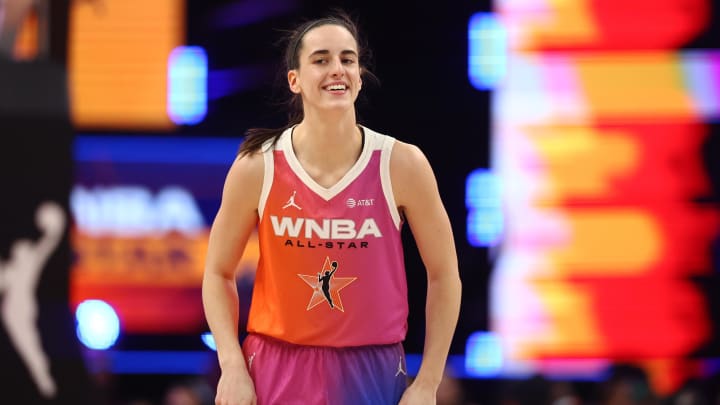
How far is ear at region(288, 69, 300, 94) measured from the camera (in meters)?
4.25

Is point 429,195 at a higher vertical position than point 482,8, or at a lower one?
lower

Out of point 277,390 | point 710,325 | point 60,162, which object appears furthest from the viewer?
point 710,325

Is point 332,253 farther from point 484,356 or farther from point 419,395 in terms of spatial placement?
point 484,356

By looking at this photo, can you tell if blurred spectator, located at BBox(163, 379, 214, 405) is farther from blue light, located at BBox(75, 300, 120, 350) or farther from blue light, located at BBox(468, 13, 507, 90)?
blue light, located at BBox(468, 13, 507, 90)

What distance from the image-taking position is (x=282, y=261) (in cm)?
Result: 418

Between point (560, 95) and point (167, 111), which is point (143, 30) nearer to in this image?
point (167, 111)

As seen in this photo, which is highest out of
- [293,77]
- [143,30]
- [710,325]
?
[143,30]

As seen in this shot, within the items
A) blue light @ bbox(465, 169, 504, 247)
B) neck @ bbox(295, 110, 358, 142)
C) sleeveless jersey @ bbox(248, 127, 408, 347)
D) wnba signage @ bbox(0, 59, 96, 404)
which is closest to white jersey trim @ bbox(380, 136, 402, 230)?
sleeveless jersey @ bbox(248, 127, 408, 347)

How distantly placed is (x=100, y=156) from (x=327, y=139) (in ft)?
23.2

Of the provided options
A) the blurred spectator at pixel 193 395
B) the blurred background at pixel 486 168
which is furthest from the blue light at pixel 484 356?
the blurred spectator at pixel 193 395

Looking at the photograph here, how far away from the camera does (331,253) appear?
4.15 metres

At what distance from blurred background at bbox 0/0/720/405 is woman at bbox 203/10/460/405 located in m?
6.24

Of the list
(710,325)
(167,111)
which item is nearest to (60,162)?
(167,111)

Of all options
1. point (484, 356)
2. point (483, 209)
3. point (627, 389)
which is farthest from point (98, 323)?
point (627, 389)
